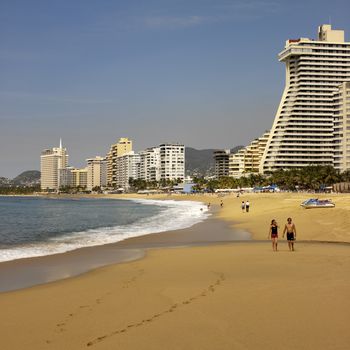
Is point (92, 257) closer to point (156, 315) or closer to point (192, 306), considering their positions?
point (192, 306)

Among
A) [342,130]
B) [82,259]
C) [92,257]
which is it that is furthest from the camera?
[342,130]

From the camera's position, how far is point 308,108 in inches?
7121

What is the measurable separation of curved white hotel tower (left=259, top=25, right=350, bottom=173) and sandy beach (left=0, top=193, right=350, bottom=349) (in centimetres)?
16412

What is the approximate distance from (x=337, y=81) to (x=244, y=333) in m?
188

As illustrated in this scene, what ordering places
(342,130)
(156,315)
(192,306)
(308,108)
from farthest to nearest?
(308,108), (342,130), (192,306), (156,315)

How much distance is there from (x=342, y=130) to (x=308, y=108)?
1414 inches

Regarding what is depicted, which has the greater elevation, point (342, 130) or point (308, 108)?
point (308, 108)

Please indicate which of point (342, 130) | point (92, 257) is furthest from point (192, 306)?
point (342, 130)

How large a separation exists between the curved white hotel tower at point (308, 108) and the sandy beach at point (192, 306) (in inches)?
6461

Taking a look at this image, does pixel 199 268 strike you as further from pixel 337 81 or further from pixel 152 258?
pixel 337 81

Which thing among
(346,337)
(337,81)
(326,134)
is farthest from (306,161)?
(346,337)

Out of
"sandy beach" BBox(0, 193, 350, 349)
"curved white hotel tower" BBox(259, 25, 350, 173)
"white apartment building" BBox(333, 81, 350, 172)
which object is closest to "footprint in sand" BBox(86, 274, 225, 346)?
"sandy beach" BBox(0, 193, 350, 349)

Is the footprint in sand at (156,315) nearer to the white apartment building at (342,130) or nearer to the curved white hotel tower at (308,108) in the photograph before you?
the white apartment building at (342,130)

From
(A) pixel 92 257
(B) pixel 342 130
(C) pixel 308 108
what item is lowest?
(A) pixel 92 257
